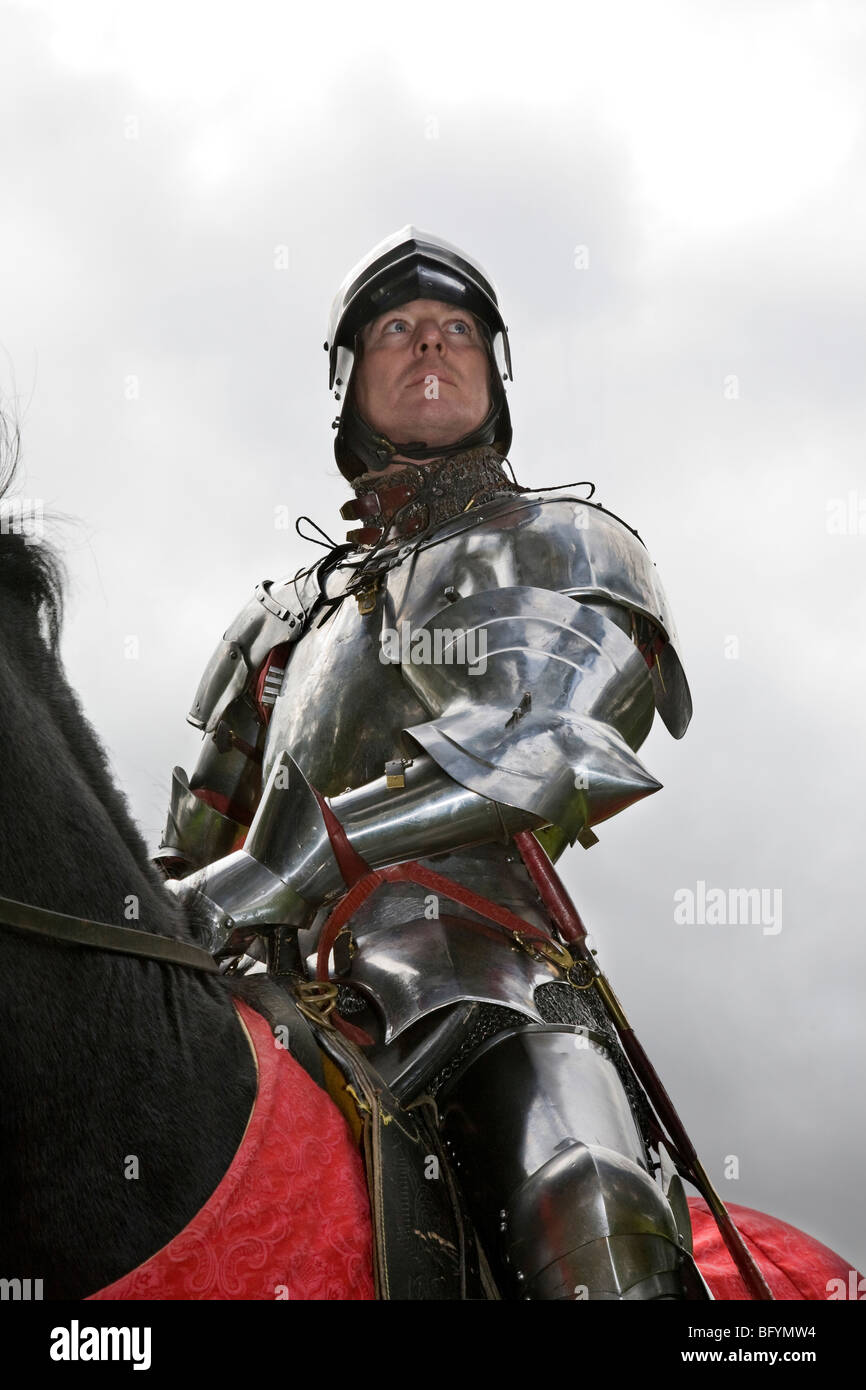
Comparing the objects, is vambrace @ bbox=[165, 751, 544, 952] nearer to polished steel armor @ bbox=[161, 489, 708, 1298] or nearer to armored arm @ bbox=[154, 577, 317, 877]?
polished steel armor @ bbox=[161, 489, 708, 1298]

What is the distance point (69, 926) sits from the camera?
102 inches

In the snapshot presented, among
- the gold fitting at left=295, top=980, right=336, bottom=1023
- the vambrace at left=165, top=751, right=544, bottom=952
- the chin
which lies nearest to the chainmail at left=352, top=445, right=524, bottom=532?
the chin

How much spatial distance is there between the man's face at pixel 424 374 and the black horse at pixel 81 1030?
10.0ft

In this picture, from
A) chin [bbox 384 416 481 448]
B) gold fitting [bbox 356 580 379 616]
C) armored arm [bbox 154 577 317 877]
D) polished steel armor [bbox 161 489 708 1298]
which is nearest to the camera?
polished steel armor [bbox 161 489 708 1298]

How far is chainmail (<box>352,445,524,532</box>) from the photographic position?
18.1 ft

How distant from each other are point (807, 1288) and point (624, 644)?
8.03 ft

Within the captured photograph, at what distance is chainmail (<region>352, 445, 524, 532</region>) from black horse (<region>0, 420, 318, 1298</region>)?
2722mm

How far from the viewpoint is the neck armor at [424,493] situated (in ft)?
18.1

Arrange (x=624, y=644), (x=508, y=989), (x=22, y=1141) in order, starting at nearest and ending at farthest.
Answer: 1. (x=22, y=1141)
2. (x=508, y=989)
3. (x=624, y=644)

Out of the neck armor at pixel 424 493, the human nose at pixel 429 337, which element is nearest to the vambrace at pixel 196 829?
the neck armor at pixel 424 493

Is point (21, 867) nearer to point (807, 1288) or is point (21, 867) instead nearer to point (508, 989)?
point (508, 989)

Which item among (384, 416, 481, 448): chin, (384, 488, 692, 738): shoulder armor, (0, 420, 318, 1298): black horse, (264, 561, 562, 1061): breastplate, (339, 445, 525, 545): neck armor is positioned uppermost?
(384, 416, 481, 448): chin

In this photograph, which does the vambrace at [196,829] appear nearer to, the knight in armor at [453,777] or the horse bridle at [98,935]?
the knight in armor at [453,777]
